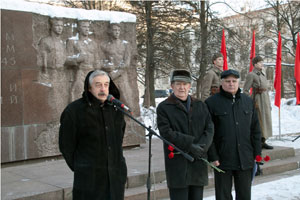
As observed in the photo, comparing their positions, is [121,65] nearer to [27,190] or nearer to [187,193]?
[27,190]

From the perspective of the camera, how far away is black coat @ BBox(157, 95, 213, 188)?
326 centimetres

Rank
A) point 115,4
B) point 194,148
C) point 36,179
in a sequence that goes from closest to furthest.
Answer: point 194,148 < point 36,179 < point 115,4

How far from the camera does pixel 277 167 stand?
6566mm

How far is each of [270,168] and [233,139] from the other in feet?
10.6

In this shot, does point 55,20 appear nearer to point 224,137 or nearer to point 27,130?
point 27,130

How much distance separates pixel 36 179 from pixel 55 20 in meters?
2.92

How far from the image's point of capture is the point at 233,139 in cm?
362

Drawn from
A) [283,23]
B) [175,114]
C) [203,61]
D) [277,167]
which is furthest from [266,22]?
[175,114]

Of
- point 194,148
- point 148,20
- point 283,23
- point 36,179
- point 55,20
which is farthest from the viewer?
point 283,23

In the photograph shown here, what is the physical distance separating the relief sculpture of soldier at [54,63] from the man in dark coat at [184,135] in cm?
350

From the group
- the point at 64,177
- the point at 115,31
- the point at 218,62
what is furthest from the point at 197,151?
the point at 115,31

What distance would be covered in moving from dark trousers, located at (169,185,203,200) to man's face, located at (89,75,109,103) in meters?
1.15

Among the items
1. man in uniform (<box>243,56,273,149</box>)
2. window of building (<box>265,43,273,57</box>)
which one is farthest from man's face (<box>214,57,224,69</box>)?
window of building (<box>265,43,273,57</box>)

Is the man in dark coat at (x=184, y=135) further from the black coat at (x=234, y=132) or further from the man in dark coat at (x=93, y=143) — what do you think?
the man in dark coat at (x=93, y=143)
